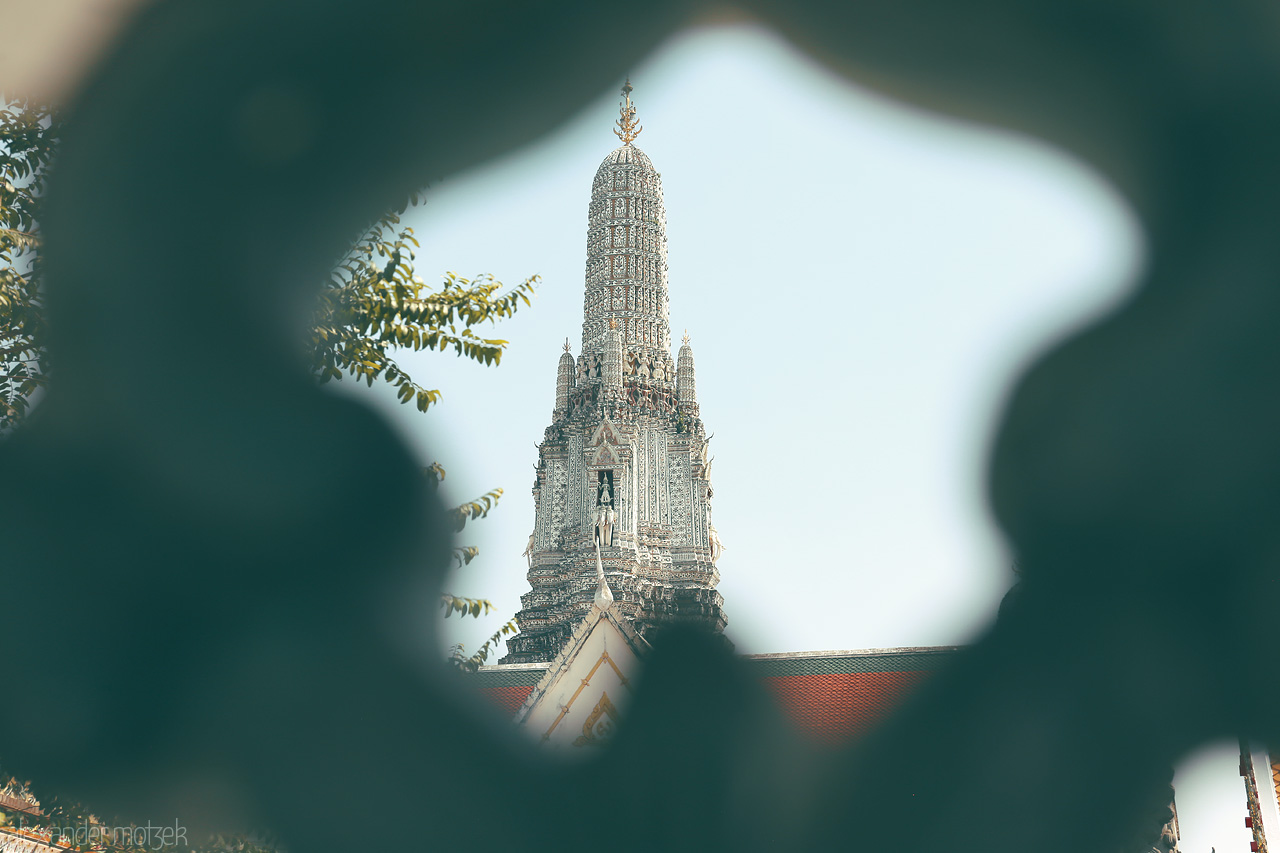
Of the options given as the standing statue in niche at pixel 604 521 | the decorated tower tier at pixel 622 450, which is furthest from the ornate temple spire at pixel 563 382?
the standing statue in niche at pixel 604 521

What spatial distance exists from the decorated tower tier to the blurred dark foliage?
92.1ft

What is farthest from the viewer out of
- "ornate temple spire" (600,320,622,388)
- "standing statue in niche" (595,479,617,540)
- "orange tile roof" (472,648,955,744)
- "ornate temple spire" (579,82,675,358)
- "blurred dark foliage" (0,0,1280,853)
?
"ornate temple spire" (579,82,675,358)

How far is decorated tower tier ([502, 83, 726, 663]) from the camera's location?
1380 inches

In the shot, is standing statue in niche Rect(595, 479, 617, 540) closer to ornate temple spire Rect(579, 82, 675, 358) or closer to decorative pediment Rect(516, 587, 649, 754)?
ornate temple spire Rect(579, 82, 675, 358)

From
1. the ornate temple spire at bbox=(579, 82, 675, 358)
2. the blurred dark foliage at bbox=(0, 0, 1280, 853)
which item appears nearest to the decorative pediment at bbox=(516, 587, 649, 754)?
the blurred dark foliage at bbox=(0, 0, 1280, 853)

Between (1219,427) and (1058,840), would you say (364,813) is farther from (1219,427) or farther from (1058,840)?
(1219,427)

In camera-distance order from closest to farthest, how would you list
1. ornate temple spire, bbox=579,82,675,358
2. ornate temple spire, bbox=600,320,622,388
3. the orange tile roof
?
1. the orange tile roof
2. ornate temple spire, bbox=600,320,622,388
3. ornate temple spire, bbox=579,82,675,358

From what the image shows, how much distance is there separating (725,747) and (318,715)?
5.88 ft

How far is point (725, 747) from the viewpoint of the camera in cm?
428

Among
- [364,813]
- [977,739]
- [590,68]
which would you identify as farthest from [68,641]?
[977,739]

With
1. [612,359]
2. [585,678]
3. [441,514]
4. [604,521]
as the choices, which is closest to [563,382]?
[612,359]

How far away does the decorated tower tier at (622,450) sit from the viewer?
35.1m

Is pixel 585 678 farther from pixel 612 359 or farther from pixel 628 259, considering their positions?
pixel 628 259

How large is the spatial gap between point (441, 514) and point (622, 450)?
3150cm
